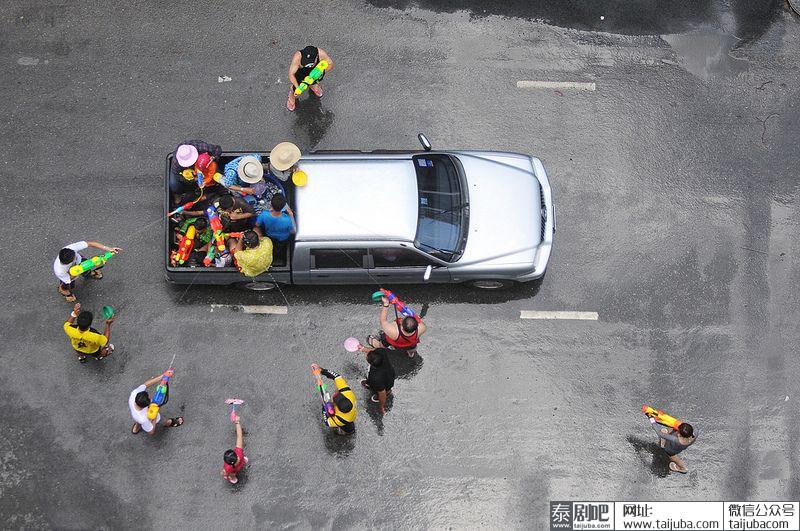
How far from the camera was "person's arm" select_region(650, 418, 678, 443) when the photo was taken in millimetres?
9375

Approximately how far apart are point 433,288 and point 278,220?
102 inches

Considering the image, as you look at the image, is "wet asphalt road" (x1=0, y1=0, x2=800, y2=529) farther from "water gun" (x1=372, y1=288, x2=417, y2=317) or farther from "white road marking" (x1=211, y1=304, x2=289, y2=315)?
"water gun" (x1=372, y1=288, x2=417, y2=317)

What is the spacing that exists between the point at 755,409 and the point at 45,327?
1001cm

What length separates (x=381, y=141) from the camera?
1127 cm

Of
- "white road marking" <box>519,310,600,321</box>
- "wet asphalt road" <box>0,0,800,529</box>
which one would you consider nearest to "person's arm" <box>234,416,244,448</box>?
"wet asphalt road" <box>0,0,800,529</box>

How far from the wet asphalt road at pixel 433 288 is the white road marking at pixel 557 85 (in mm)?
113

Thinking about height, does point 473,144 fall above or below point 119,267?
above

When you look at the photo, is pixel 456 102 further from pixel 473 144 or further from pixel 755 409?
pixel 755 409

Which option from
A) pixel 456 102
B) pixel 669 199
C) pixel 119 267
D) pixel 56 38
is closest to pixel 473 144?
pixel 456 102

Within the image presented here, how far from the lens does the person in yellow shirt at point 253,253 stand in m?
9.20

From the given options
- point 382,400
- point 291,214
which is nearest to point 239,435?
point 382,400

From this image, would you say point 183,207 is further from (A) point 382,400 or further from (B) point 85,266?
(A) point 382,400

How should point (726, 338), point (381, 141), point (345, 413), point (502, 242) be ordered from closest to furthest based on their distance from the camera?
point (345, 413), point (502, 242), point (726, 338), point (381, 141)

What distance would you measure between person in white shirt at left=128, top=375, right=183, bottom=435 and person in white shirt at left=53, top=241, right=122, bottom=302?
5.55ft
